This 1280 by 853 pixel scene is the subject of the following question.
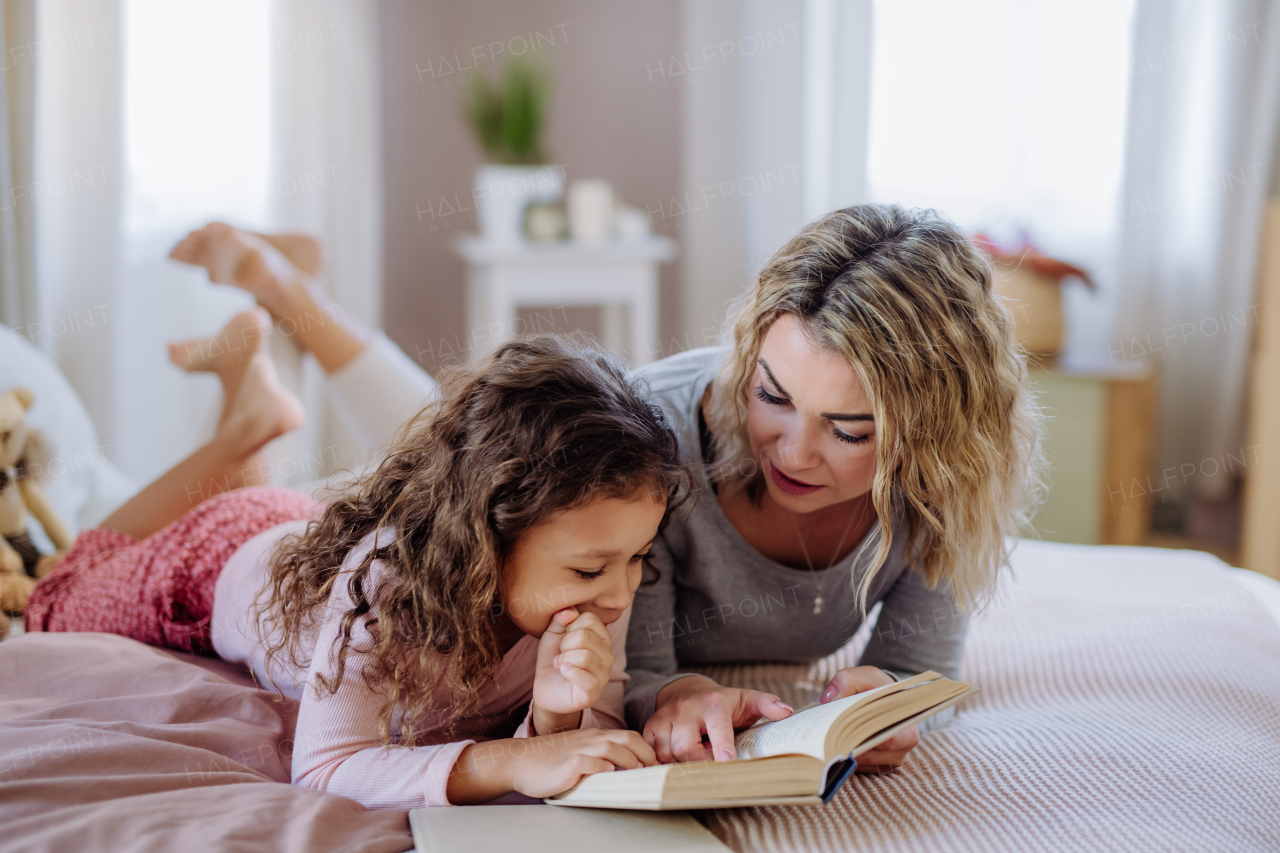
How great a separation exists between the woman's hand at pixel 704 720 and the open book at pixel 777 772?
44 millimetres

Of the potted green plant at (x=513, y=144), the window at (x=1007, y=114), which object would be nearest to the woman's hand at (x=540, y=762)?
the potted green plant at (x=513, y=144)

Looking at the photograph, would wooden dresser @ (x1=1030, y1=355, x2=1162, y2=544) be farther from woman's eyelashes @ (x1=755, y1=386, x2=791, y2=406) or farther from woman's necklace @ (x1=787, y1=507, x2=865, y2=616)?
woman's eyelashes @ (x1=755, y1=386, x2=791, y2=406)

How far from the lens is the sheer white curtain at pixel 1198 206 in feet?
8.92

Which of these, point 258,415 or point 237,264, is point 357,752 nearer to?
point 258,415

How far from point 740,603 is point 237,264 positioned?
928 mm

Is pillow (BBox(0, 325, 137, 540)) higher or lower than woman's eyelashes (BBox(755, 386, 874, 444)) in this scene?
lower

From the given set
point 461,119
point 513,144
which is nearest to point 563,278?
point 513,144

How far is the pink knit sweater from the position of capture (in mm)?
789

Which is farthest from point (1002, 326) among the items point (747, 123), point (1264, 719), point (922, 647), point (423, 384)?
point (747, 123)

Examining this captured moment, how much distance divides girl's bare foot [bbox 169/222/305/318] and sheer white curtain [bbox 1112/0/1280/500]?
7.43 ft

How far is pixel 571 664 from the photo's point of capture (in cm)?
79

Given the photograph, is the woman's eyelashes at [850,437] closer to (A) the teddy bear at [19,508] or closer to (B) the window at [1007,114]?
(A) the teddy bear at [19,508]

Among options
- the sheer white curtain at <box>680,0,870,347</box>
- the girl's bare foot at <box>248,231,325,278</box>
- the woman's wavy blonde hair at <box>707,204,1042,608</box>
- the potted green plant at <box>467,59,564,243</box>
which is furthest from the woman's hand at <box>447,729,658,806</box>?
the sheer white curtain at <box>680,0,870,347</box>

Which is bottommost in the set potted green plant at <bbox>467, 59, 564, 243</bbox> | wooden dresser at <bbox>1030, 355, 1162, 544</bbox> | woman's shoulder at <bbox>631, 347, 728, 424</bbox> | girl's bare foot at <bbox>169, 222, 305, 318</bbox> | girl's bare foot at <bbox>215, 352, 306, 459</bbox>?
wooden dresser at <bbox>1030, 355, 1162, 544</bbox>
